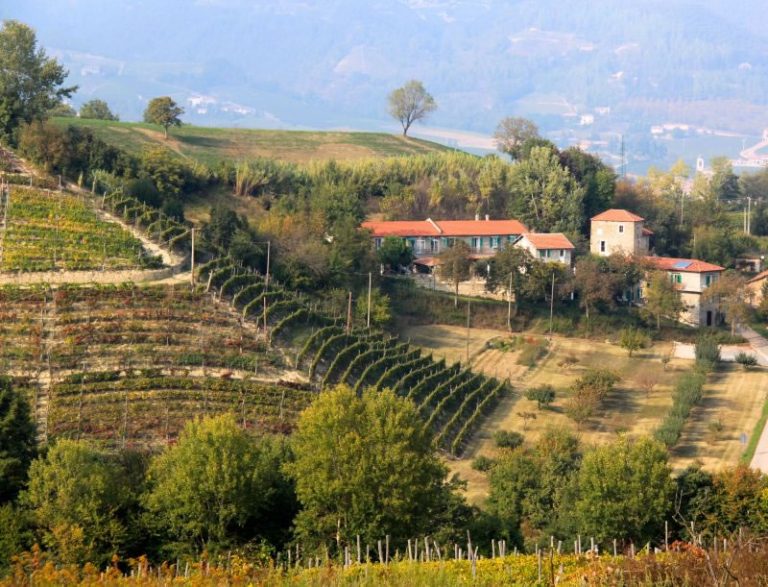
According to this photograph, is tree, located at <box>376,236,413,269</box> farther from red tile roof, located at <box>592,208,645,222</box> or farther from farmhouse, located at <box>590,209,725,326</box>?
red tile roof, located at <box>592,208,645,222</box>

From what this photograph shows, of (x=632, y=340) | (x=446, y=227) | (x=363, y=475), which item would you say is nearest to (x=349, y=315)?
(x=632, y=340)

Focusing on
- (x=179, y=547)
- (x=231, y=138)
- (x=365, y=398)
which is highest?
(x=231, y=138)

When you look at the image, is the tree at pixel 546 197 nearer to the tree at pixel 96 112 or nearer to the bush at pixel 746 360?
the bush at pixel 746 360

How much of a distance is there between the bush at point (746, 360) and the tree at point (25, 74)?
111ft

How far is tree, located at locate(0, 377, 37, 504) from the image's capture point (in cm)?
3077

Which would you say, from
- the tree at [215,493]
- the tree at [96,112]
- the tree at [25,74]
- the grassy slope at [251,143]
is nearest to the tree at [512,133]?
the grassy slope at [251,143]

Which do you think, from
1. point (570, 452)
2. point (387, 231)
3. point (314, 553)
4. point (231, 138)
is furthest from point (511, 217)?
point (314, 553)

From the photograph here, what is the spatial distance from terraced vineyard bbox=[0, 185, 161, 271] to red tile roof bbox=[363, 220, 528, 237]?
58.2ft

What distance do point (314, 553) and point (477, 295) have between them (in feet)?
112

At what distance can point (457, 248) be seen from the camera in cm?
6134

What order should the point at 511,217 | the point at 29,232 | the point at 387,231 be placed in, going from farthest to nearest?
the point at 511,217 → the point at 387,231 → the point at 29,232

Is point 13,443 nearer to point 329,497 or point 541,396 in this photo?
point 329,497

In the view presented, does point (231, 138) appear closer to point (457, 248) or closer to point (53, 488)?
point (457, 248)

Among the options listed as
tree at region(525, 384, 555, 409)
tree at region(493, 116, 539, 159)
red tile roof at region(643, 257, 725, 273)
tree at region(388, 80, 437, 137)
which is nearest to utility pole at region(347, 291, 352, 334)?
tree at region(525, 384, 555, 409)
